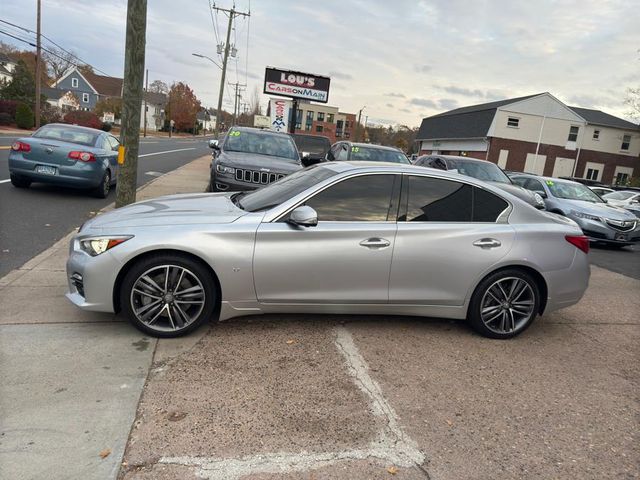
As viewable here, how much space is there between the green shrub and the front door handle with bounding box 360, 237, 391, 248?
40.4 meters

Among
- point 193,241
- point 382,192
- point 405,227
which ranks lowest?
point 193,241

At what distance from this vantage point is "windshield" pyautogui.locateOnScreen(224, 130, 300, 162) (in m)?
9.92

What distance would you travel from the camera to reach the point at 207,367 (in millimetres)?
3504

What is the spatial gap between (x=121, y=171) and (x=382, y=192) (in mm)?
5162

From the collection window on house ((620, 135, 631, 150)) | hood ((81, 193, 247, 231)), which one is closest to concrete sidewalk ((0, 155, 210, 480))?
hood ((81, 193, 247, 231))

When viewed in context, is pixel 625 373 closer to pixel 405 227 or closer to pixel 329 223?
pixel 405 227

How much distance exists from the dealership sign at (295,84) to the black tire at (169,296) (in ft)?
67.4

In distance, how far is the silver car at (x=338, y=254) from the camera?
3779 millimetres

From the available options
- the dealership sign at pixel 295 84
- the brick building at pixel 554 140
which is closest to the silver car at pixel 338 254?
the dealership sign at pixel 295 84

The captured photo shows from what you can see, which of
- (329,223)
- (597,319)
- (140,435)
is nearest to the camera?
(140,435)

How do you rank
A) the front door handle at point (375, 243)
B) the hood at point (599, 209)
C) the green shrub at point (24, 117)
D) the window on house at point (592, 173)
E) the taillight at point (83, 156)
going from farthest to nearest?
1. the window on house at point (592, 173)
2. the green shrub at point (24, 117)
3. the hood at point (599, 209)
4. the taillight at point (83, 156)
5. the front door handle at point (375, 243)

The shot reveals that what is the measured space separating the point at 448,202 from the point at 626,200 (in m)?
15.6

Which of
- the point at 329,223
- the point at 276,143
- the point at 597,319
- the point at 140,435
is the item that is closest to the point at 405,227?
the point at 329,223

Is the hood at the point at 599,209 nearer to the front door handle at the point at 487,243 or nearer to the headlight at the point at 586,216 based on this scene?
the headlight at the point at 586,216
